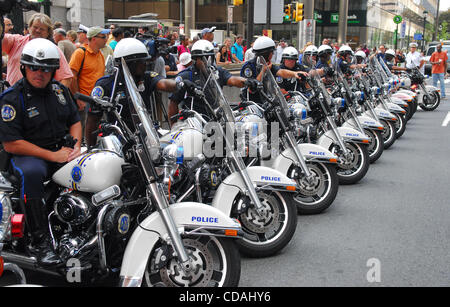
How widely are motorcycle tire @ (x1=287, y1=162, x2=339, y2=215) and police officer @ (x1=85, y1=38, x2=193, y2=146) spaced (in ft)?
6.23

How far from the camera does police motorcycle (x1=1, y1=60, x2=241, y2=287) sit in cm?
344

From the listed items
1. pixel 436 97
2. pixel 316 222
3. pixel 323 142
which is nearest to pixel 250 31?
pixel 436 97

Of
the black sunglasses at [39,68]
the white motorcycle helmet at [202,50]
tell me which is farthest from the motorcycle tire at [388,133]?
the black sunglasses at [39,68]

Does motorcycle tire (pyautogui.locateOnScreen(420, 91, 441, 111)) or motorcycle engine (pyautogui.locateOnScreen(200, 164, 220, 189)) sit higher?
motorcycle engine (pyautogui.locateOnScreen(200, 164, 220, 189))

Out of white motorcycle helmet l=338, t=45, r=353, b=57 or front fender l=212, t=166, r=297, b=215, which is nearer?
front fender l=212, t=166, r=297, b=215

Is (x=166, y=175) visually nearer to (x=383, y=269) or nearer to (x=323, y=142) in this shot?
(x=383, y=269)

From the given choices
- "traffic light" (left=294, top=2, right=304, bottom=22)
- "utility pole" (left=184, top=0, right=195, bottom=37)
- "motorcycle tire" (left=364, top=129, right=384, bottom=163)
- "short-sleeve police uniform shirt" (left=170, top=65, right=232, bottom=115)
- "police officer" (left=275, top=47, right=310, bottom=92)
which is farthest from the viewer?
"utility pole" (left=184, top=0, right=195, bottom=37)

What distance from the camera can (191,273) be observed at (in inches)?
139

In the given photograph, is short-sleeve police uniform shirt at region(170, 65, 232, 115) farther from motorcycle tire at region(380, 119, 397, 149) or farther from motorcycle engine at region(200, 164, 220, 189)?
motorcycle tire at region(380, 119, 397, 149)

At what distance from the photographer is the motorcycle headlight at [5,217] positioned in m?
3.45

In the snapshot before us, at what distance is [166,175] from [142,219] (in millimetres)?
397

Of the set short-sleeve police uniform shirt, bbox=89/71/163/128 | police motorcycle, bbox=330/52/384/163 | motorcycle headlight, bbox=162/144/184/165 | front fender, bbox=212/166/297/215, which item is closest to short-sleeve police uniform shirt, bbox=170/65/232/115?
short-sleeve police uniform shirt, bbox=89/71/163/128

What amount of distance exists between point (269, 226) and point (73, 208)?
1.82 metres

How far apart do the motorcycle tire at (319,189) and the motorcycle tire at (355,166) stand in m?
1.27
